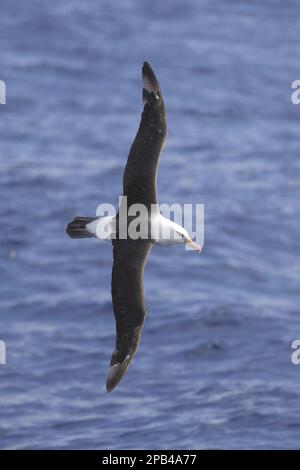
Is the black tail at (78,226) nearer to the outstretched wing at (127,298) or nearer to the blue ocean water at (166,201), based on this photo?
the outstretched wing at (127,298)

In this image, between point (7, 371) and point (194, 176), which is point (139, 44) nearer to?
point (194, 176)

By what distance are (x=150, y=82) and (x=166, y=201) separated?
11.0 metres

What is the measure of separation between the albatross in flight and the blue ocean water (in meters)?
5.44

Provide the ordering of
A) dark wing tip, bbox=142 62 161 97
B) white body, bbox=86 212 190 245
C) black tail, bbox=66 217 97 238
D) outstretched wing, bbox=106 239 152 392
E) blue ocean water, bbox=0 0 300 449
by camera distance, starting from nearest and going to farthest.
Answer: outstretched wing, bbox=106 239 152 392, white body, bbox=86 212 190 245, black tail, bbox=66 217 97 238, dark wing tip, bbox=142 62 161 97, blue ocean water, bbox=0 0 300 449

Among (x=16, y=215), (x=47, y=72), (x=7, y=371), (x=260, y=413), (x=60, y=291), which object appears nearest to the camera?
(x=260, y=413)

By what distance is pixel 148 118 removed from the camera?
15570 mm

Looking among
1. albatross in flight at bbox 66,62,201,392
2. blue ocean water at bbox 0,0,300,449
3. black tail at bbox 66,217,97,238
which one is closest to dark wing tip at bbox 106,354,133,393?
albatross in flight at bbox 66,62,201,392

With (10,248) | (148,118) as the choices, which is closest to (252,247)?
(10,248)

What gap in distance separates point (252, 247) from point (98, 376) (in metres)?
5.15

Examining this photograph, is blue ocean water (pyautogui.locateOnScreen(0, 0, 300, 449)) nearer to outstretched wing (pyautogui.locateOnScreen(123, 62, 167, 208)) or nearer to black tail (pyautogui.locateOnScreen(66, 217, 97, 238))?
black tail (pyautogui.locateOnScreen(66, 217, 97, 238))

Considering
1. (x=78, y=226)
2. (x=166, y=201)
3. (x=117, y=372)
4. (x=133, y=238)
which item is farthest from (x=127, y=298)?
(x=166, y=201)

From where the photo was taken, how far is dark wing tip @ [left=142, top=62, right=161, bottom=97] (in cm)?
1569

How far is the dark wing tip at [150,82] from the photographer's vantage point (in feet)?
51.5

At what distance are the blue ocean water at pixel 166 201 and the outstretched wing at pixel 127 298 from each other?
5393 mm
